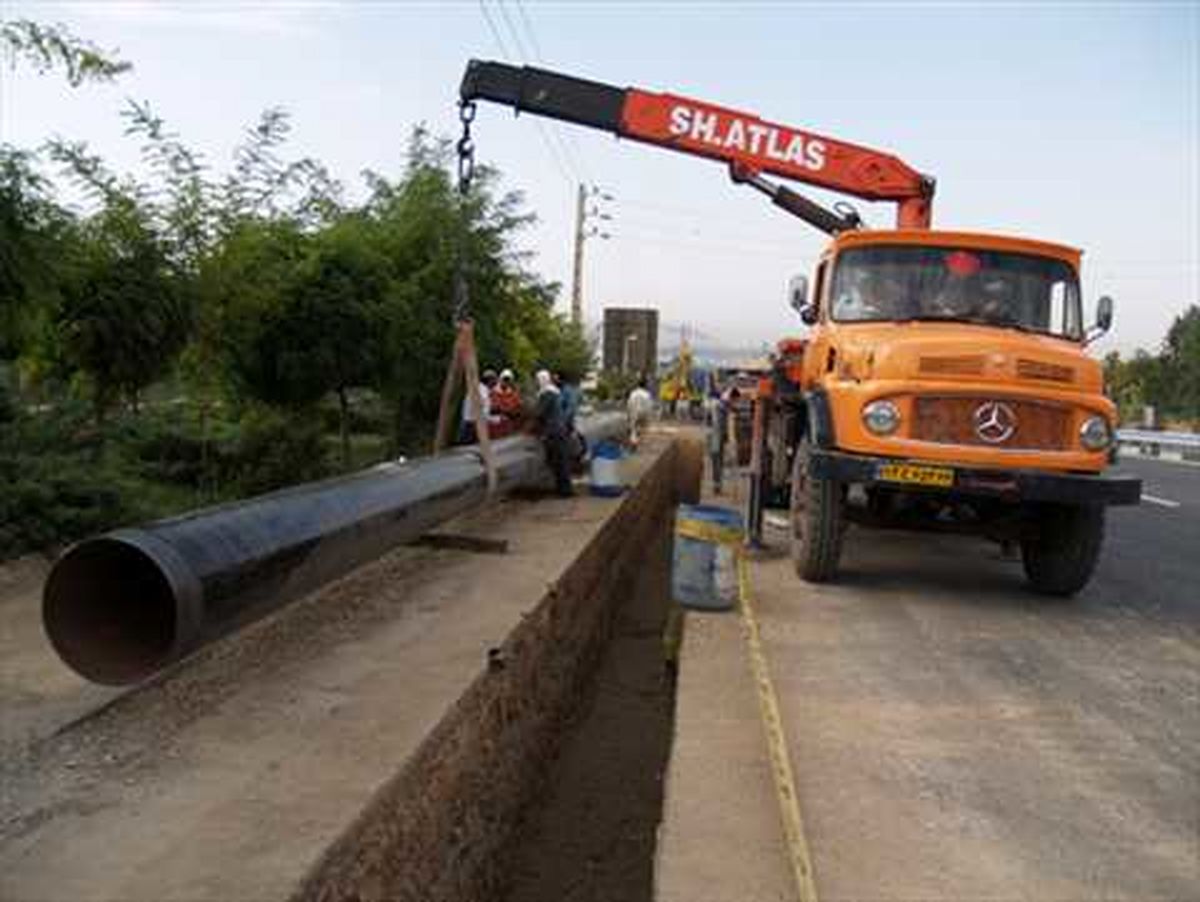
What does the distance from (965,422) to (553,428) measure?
570cm

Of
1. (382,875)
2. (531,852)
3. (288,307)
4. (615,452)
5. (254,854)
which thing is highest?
(288,307)

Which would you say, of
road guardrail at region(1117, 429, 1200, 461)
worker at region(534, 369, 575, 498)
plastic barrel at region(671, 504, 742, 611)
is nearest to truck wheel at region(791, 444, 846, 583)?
plastic barrel at region(671, 504, 742, 611)

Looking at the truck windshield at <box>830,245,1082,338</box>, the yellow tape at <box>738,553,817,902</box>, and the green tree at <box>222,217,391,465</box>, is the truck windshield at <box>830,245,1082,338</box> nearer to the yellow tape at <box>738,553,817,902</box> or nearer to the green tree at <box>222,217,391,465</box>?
the yellow tape at <box>738,553,817,902</box>

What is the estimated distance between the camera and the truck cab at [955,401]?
741cm

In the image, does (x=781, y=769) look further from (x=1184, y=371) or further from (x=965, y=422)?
(x=1184, y=371)

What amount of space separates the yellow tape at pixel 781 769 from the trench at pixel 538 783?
1.15 meters

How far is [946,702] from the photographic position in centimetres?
571

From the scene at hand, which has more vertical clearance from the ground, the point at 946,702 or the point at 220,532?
the point at 220,532

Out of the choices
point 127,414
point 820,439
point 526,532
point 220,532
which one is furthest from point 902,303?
point 127,414

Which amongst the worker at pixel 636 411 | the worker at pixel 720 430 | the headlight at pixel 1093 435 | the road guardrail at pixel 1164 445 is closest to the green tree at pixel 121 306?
the headlight at pixel 1093 435

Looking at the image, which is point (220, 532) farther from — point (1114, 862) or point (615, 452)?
point (615, 452)

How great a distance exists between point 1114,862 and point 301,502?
375cm

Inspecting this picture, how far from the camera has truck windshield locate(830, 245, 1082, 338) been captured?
27.5ft

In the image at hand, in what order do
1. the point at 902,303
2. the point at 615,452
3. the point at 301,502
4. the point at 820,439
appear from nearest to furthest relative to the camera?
the point at 301,502 < the point at 820,439 < the point at 902,303 < the point at 615,452
